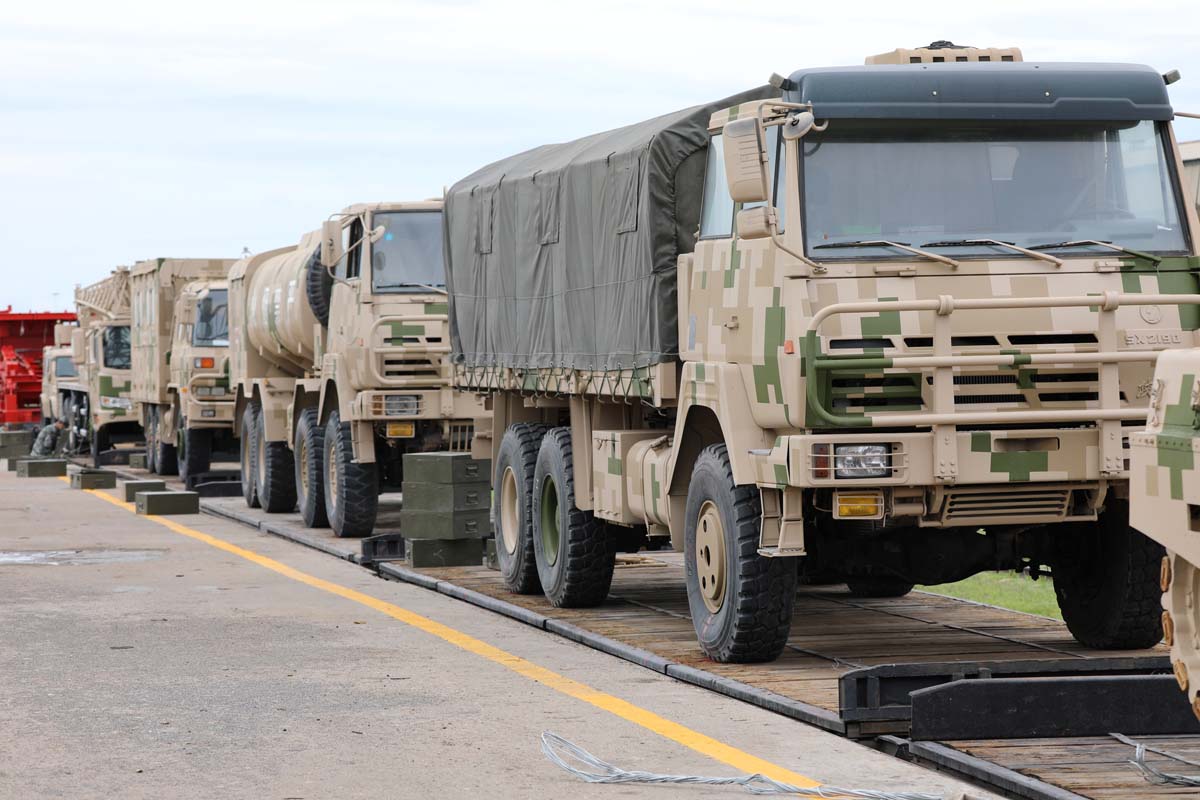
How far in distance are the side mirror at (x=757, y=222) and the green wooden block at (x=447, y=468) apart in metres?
6.81

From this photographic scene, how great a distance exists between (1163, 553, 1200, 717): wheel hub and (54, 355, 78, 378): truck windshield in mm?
40692

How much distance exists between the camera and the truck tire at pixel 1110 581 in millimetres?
10805

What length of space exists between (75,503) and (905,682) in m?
19.1

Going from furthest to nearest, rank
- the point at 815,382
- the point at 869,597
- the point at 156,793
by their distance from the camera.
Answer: the point at 869,597 < the point at 815,382 < the point at 156,793

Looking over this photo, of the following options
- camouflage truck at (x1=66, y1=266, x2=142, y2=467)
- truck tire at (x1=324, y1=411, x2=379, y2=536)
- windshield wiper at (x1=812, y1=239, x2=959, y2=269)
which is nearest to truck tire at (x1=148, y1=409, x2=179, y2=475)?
camouflage truck at (x1=66, y1=266, x2=142, y2=467)

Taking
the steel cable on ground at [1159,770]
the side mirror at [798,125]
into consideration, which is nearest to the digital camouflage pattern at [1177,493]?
the steel cable on ground at [1159,770]

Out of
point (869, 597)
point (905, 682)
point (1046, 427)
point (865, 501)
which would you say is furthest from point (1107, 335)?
point (869, 597)

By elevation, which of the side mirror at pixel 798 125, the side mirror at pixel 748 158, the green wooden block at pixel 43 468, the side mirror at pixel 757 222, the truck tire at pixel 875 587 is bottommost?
the truck tire at pixel 875 587

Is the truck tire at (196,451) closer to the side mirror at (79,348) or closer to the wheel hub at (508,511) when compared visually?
the side mirror at (79,348)

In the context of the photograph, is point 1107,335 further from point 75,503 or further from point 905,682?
point 75,503

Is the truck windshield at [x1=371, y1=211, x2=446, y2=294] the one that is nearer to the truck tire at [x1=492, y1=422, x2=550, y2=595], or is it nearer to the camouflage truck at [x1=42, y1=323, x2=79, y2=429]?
the truck tire at [x1=492, y1=422, x2=550, y2=595]

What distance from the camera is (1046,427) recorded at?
9969 millimetres

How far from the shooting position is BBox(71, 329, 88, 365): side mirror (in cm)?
4069

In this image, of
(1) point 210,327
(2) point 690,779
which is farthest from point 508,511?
(1) point 210,327
